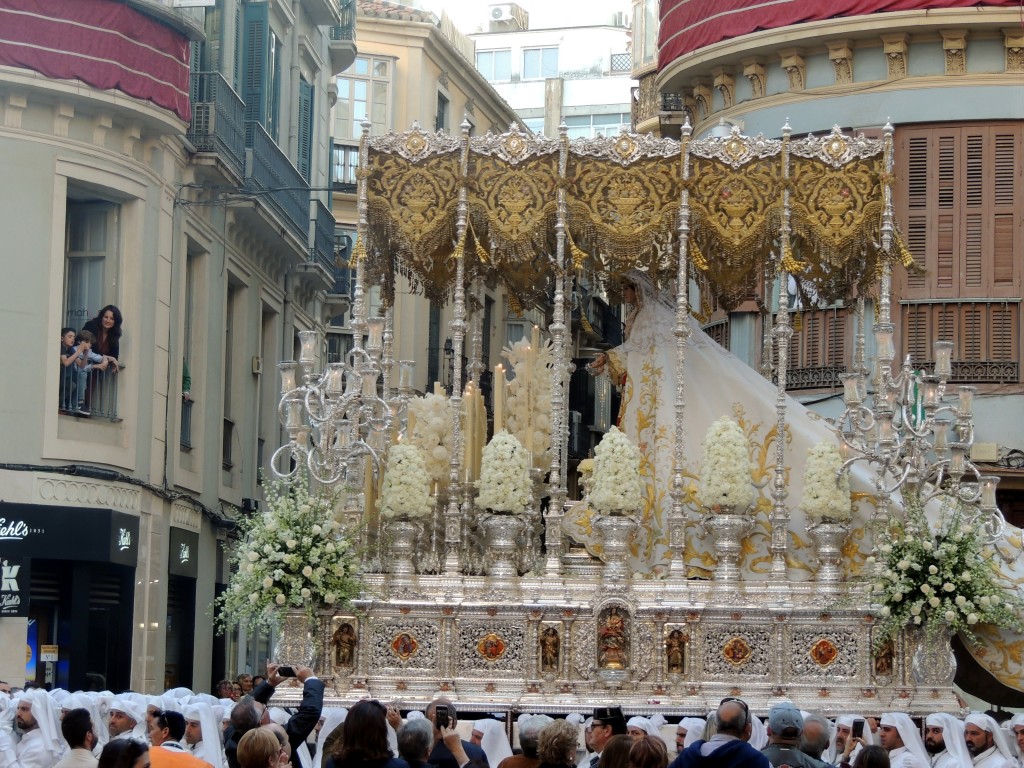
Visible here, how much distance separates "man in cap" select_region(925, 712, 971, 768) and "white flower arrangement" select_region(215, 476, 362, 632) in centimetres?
482

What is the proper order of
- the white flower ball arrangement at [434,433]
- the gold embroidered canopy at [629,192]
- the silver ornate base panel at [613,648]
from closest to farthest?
the silver ornate base panel at [613,648] → the gold embroidered canopy at [629,192] → the white flower ball arrangement at [434,433]

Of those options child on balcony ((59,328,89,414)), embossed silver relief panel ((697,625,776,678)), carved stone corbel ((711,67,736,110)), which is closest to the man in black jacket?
embossed silver relief panel ((697,625,776,678))

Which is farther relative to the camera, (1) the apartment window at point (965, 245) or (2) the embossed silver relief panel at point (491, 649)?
(1) the apartment window at point (965, 245)

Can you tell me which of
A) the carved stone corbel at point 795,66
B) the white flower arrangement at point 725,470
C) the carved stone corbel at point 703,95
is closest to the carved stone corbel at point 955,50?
the carved stone corbel at point 795,66

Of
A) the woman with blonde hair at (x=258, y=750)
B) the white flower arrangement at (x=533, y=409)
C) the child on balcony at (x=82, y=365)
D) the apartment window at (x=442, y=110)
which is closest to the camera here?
the woman with blonde hair at (x=258, y=750)

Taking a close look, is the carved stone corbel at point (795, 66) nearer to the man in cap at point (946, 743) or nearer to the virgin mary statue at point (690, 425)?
the virgin mary statue at point (690, 425)

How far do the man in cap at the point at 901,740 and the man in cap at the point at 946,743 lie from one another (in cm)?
13

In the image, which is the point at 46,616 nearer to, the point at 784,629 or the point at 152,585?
the point at 152,585

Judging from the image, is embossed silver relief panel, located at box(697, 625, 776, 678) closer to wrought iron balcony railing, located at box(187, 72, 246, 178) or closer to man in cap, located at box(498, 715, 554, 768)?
man in cap, located at box(498, 715, 554, 768)

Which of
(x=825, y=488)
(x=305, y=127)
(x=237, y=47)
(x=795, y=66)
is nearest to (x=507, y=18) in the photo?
(x=305, y=127)

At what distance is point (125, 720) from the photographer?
12836 millimetres

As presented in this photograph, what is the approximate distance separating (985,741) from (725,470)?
12.5ft

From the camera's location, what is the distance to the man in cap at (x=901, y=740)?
13.9m

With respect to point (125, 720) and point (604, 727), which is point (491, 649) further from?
point (604, 727)
